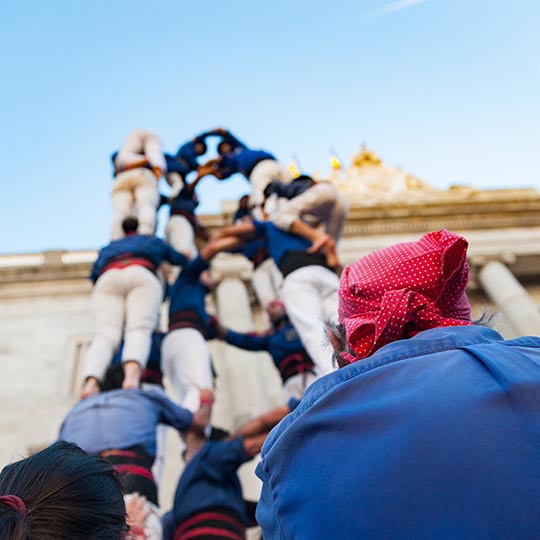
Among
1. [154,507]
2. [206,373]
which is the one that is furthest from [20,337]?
[154,507]

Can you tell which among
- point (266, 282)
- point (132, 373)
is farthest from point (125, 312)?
point (266, 282)

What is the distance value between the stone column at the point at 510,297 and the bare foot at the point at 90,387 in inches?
325

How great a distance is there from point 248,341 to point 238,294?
16.2 ft

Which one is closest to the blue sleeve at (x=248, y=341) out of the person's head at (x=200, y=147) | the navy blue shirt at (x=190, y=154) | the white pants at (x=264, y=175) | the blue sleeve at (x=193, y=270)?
the blue sleeve at (x=193, y=270)

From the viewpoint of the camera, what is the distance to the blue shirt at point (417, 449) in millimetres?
999

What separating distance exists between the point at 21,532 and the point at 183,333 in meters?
4.00

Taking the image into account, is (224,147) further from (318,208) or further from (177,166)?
(318,208)

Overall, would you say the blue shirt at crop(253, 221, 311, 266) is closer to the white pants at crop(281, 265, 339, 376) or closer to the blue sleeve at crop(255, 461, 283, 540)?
the white pants at crop(281, 265, 339, 376)

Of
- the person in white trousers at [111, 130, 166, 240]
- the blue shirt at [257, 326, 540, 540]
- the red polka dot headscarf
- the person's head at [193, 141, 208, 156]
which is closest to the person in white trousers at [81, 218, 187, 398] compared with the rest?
the person in white trousers at [111, 130, 166, 240]

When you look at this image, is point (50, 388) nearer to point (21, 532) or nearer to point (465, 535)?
point (21, 532)

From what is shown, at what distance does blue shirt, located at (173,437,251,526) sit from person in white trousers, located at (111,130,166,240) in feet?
11.6

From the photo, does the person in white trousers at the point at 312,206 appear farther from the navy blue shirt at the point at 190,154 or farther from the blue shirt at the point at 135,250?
the navy blue shirt at the point at 190,154

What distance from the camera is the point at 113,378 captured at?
4.57 meters

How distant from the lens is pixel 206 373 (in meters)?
5.00
